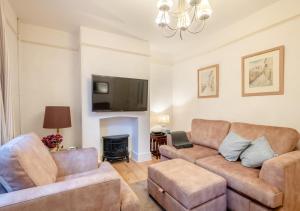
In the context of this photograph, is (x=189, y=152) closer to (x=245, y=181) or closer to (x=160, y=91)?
(x=245, y=181)

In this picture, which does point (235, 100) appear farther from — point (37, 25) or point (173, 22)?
point (37, 25)

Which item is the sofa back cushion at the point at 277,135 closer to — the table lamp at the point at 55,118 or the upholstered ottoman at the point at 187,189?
the upholstered ottoman at the point at 187,189

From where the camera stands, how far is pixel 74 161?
1.96m

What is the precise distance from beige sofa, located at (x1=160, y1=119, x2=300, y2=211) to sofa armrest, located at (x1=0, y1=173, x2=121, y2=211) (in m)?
1.28

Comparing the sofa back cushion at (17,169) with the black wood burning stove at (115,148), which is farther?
the black wood burning stove at (115,148)

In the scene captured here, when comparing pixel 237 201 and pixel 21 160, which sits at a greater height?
pixel 21 160

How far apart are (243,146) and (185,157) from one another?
2.63 ft

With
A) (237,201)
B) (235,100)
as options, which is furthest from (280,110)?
(237,201)

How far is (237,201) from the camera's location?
5.72 ft

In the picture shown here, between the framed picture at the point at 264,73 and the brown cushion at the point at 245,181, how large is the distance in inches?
47.0

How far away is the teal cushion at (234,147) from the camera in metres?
2.14

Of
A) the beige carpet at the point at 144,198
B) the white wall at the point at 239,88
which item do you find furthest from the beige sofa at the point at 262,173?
the beige carpet at the point at 144,198

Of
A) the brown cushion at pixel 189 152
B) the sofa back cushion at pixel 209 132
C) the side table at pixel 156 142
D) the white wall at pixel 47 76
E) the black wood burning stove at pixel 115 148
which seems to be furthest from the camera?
the side table at pixel 156 142

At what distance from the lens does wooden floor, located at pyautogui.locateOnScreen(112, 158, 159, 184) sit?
8.97 feet
